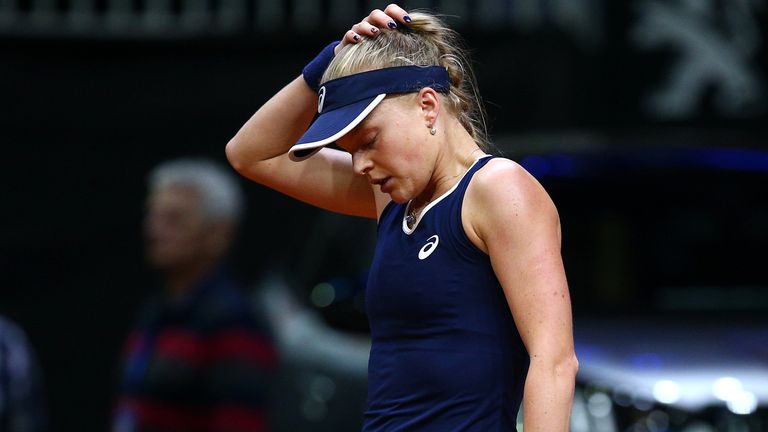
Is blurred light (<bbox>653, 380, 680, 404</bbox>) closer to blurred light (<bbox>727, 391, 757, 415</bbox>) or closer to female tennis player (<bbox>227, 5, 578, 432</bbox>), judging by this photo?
blurred light (<bbox>727, 391, 757, 415</bbox>)

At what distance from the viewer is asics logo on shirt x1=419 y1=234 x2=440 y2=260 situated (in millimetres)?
2988

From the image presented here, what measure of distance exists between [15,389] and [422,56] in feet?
10.6

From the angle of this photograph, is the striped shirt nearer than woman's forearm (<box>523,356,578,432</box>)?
No

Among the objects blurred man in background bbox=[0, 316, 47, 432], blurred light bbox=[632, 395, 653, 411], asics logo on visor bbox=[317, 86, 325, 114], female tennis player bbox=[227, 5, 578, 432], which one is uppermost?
asics logo on visor bbox=[317, 86, 325, 114]

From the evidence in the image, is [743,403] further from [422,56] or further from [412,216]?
[422,56]

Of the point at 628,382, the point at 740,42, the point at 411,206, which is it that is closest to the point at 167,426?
the point at 628,382

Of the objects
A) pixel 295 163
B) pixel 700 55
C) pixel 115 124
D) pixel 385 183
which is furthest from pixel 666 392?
pixel 115 124

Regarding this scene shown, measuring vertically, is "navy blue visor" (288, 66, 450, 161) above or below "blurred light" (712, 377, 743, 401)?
above

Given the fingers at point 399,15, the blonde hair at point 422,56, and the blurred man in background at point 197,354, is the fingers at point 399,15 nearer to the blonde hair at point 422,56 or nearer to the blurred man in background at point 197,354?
the blonde hair at point 422,56

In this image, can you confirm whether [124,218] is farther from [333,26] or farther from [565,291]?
[565,291]

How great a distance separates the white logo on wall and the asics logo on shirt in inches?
192

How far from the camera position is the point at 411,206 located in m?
3.16

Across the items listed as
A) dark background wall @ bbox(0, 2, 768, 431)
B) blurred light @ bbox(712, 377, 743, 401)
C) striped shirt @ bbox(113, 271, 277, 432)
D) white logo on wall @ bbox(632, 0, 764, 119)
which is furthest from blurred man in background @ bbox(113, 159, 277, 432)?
white logo on wall @ bbox(632, 0, 764, 119)

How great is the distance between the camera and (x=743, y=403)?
4637 millimetres
